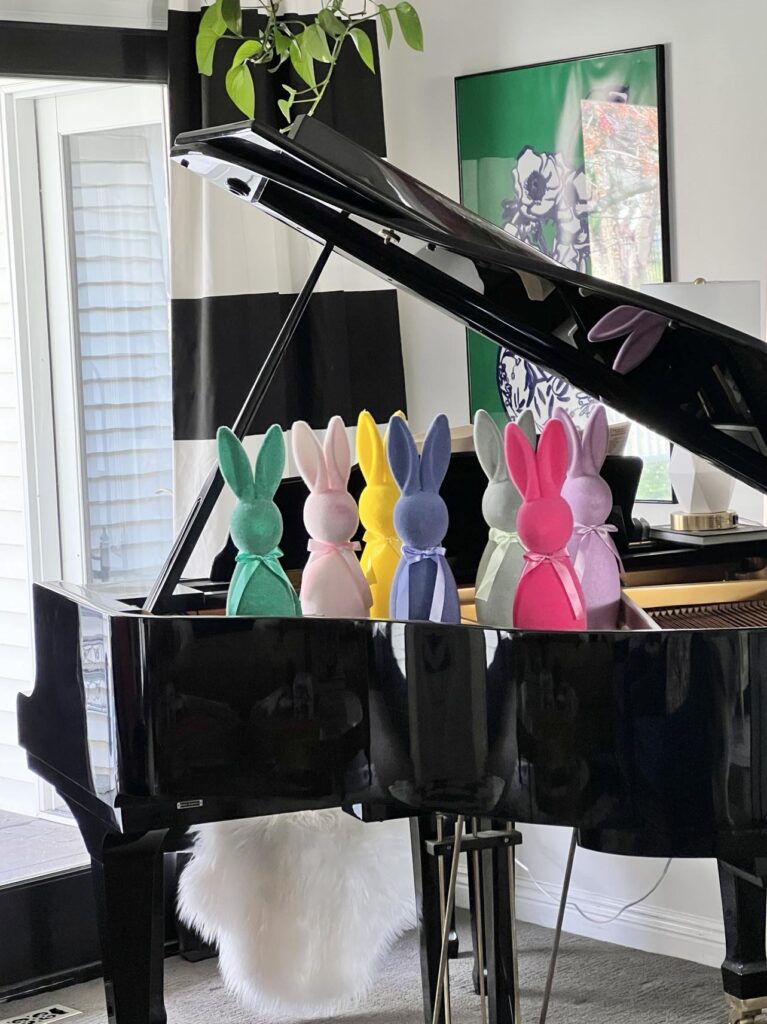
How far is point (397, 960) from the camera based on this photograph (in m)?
3.48

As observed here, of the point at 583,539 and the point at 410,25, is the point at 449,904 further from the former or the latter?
the point at 410,25

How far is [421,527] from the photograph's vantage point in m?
2.16

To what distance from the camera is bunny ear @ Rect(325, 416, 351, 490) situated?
2.31 meters

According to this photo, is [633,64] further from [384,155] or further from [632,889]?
[632,889]

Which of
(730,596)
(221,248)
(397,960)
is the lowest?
(397,960)

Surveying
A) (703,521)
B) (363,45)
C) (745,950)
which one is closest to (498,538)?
(703,521)

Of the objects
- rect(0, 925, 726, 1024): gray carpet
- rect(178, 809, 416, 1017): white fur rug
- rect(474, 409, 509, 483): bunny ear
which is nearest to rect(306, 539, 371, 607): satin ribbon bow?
rect(474, 409, 509, 483): bunny ear

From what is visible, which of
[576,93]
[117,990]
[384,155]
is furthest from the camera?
[384,155]

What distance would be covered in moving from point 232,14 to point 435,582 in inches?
66.7

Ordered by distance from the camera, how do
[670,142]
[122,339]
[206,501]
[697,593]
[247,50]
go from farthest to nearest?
[122,339] → [247,50] → [670,142] → [697,593] → [206,501]

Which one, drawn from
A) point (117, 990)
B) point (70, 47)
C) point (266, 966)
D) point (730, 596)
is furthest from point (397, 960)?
point (70, 47)

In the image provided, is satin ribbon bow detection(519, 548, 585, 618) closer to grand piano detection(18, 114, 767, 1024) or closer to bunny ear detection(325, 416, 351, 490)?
grand piano detection(18, 114, 767, 1024)

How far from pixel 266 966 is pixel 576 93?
2.09 metres

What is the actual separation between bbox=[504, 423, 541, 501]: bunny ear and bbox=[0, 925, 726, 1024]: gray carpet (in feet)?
4.88
